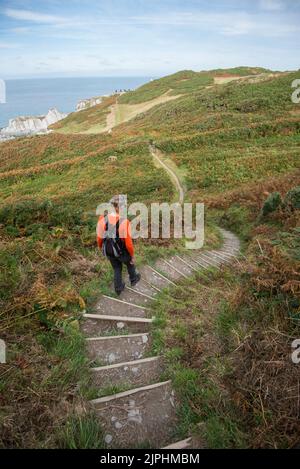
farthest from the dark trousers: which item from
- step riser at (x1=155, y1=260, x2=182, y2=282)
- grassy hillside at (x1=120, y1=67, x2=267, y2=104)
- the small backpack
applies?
grassy hillside at (x1=120, y1=67, x2=267, y2=104)

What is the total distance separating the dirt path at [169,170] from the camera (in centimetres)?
2230

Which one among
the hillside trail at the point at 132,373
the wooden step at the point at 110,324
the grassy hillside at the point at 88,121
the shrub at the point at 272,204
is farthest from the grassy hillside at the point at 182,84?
the wooden step at the point at 110,324

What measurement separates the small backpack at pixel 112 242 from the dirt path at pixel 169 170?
13928 millimetres

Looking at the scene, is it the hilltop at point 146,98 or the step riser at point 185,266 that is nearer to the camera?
the step riser at point 185,266

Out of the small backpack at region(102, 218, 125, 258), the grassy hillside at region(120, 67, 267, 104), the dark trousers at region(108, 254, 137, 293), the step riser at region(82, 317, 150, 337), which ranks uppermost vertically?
the grassy hillside at region(120, 67, 267, 104)

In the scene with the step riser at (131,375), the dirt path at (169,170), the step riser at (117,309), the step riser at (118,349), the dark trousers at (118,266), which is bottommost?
the step riser at (131,375)

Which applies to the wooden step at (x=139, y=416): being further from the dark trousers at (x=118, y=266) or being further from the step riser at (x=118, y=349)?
the dark trousers at (x=118, y=266)

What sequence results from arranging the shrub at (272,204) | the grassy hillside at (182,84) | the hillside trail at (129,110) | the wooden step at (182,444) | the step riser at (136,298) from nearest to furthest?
the wooden step at (182,444) < the step riser at (136,298) < the shrub at (272,204) < the hillside trail at (129,110) < the grassy hillside at (182,84)

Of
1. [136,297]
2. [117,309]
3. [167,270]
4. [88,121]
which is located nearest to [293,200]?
[167,270]

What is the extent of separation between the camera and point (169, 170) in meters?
26.5

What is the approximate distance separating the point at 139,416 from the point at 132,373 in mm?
836

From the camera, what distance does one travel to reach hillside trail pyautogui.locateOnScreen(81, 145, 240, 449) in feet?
12.9

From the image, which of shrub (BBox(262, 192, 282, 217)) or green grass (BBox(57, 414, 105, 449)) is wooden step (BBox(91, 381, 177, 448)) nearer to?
green grass (BBox(57, 414, 105, 449))

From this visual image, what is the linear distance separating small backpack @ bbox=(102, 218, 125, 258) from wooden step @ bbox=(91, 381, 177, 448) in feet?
9.76
